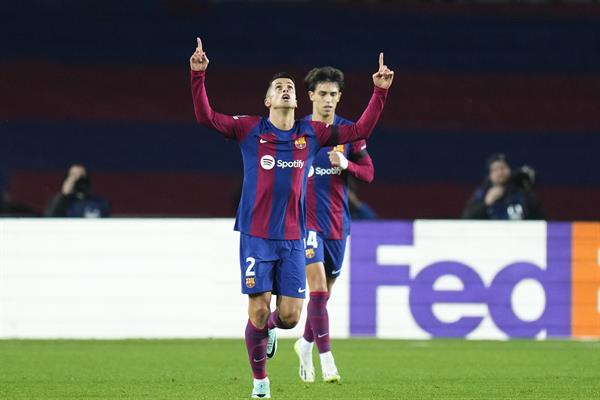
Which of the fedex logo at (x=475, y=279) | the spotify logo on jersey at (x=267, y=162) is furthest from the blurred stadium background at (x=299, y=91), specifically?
the spotify logo on jersey at (x=267, y=162)

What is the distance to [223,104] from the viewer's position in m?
16.8

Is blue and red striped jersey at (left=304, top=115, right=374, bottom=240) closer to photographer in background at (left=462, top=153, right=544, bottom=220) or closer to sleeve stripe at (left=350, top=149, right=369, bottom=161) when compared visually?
sleeve stripe at (left=350, top=149, right=369, bottom=161)

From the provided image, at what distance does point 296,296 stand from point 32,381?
1934mm

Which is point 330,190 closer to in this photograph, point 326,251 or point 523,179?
point 326,251

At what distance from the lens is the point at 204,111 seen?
6836 mm

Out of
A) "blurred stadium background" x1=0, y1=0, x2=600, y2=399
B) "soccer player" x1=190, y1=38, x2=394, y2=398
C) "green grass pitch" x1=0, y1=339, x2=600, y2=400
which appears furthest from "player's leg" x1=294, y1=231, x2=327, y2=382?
"blurred stadium background" x1=0, y1=0, x2=600, y2=399

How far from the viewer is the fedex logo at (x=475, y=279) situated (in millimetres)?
11438

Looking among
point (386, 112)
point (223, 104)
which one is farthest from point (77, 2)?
point (386, 112)

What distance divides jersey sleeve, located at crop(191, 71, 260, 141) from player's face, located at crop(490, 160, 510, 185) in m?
5.24

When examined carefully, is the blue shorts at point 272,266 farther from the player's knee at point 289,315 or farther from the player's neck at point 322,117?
the player's neck at point 322,117

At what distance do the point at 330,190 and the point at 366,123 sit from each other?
4.97 ft

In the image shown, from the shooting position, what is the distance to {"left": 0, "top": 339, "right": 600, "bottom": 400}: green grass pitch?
7.37 metres

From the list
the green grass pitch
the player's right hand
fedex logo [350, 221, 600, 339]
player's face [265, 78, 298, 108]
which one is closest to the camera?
the player's right hand

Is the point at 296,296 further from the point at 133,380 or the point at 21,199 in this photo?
the point at 21,199
